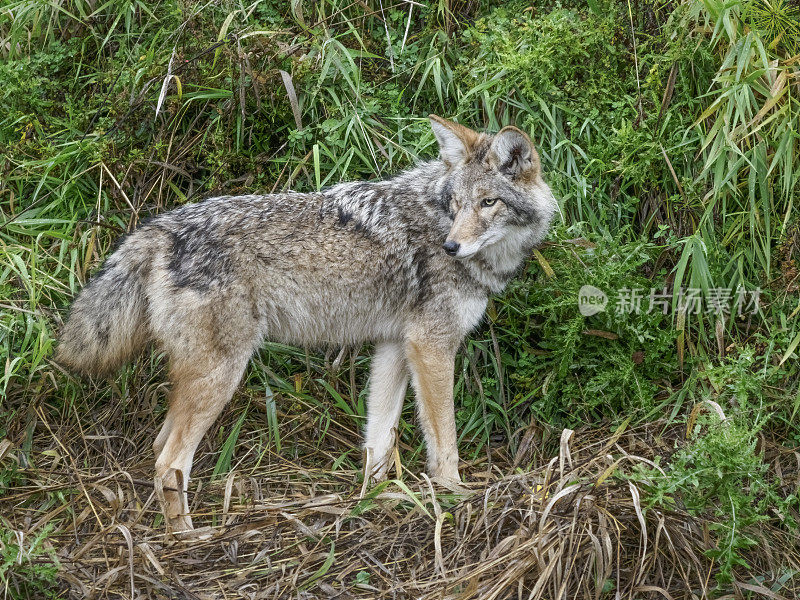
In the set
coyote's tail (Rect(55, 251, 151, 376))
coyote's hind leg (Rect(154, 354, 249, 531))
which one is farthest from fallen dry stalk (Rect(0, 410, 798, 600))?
coyote's tail (Rect(55, 251, 151, 376))

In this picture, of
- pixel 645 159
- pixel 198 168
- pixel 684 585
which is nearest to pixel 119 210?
pixel 198 168

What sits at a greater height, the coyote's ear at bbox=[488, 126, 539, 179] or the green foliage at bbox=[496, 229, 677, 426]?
the coyote's ear at bbox=[488, 126, 539, 179]

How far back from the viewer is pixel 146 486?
17.1ft

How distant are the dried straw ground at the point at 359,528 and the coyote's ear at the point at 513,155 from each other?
1602mm

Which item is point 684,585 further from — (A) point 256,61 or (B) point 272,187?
(A) point 256,61

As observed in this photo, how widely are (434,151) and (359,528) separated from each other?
2.88 m

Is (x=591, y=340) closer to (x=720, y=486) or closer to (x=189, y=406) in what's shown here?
(x=720, y=486)

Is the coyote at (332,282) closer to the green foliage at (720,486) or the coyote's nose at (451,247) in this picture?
the coyote's nose at (451,247)

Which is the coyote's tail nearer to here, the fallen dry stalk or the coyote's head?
the fallen dry stalk

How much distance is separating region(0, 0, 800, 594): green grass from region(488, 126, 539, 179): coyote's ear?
622 mm

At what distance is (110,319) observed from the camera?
5.07 metres

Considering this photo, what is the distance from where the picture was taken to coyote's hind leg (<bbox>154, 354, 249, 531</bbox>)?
4.90 m

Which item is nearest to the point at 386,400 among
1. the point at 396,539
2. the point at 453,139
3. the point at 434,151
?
the point at 396,539

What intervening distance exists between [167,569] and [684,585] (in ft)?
7.81
